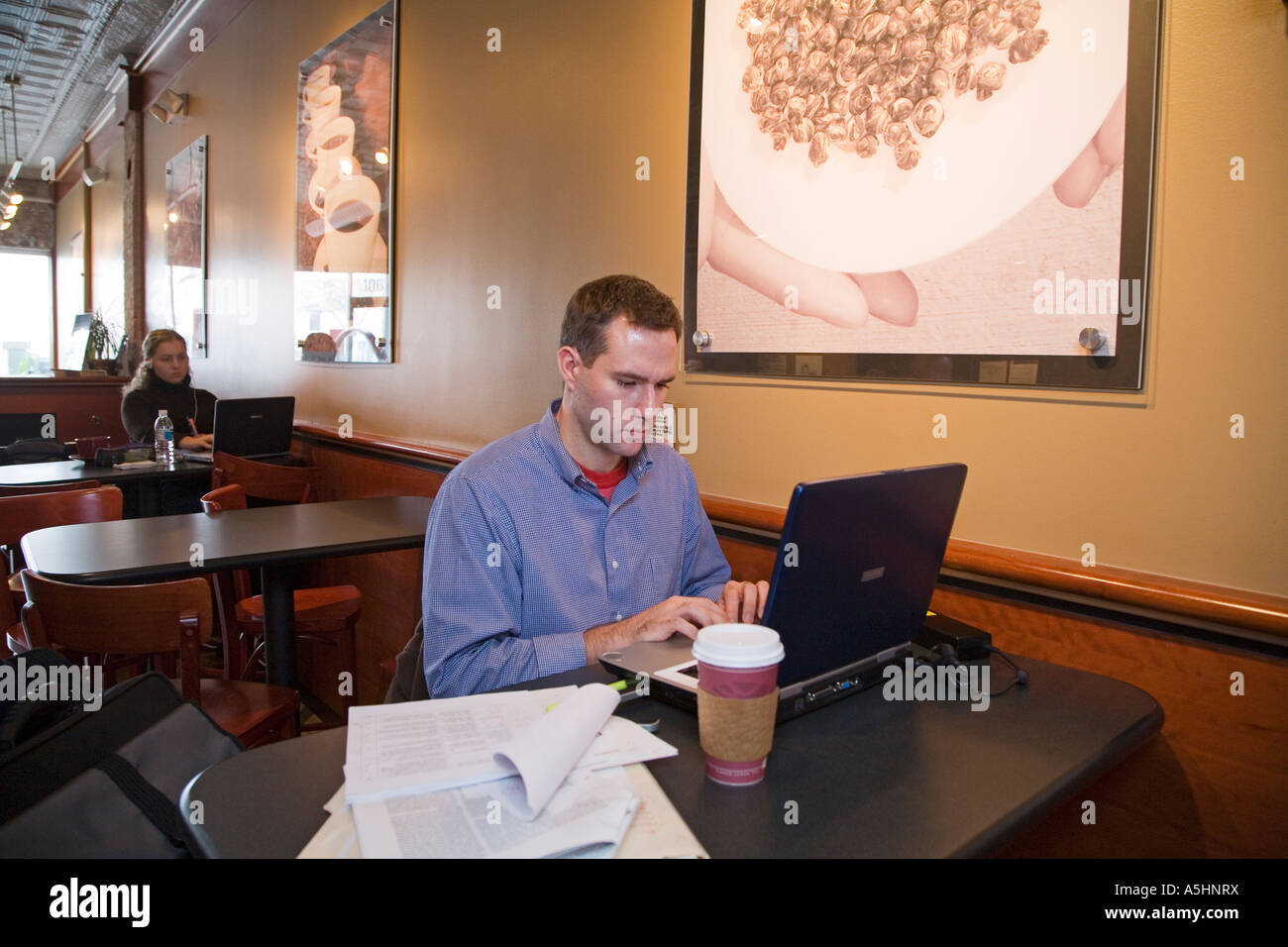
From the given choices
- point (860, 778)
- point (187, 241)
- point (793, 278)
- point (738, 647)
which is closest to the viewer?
point (738, 647)

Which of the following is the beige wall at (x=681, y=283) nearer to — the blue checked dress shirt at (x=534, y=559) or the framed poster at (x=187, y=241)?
the blue checked dress shirt at (x=534, y=559)

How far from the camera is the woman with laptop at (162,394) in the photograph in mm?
5195

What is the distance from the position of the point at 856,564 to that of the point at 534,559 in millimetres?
657

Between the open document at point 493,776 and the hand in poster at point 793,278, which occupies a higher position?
the hand in poster at point 793,278

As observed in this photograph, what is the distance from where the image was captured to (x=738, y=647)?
100cm

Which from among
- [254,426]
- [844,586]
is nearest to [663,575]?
[844,586]

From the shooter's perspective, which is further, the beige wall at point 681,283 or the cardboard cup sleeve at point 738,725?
the beige wall at point 681,283

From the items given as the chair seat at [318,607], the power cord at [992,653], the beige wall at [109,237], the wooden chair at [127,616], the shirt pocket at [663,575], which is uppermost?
the beige wall at [109,237]

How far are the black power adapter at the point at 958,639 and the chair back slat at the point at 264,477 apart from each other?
3.23m

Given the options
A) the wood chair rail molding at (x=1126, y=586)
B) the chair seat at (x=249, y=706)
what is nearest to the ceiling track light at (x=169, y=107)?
the chair seat at (x=249, y=706)

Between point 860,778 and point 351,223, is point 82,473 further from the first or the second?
point 860,778

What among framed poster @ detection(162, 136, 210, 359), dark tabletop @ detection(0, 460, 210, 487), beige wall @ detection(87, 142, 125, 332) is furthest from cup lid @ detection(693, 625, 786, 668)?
beige wall @ detection(87, 142, 125, 332)
